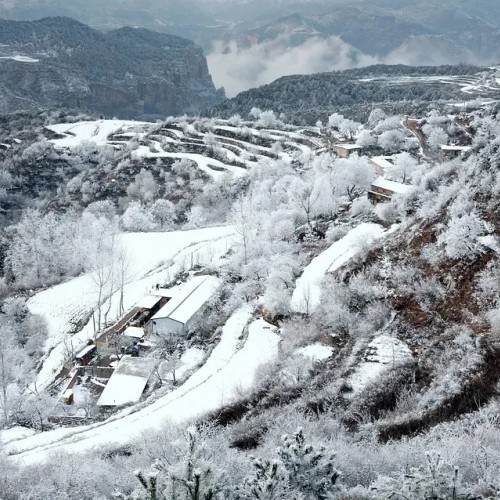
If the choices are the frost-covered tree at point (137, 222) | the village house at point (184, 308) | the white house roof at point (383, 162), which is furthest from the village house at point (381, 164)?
the village house at point (184, 308)

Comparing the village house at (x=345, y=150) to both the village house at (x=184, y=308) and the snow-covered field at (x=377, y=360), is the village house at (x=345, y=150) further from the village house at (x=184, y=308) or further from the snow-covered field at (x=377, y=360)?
the snow-covered field at (x=377, y=360)

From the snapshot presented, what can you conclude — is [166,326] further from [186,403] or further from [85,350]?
[186,403]

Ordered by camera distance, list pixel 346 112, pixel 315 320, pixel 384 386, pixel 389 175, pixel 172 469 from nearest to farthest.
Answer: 1. pixel 172 469
2. pixel 384 386
3. pixel 315 320
4. pixel 389 175
5. pixel 346 112

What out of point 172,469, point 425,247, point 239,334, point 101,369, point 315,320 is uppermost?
point 172,469

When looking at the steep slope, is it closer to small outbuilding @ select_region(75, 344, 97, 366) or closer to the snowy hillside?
the snowy hillside

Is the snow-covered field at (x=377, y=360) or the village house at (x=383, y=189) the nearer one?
the snow-covered field at (x=377, y=360)

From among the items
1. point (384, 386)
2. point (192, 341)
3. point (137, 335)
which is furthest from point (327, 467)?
point (137, 335)

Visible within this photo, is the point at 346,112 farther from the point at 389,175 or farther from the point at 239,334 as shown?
the point at 239,334
